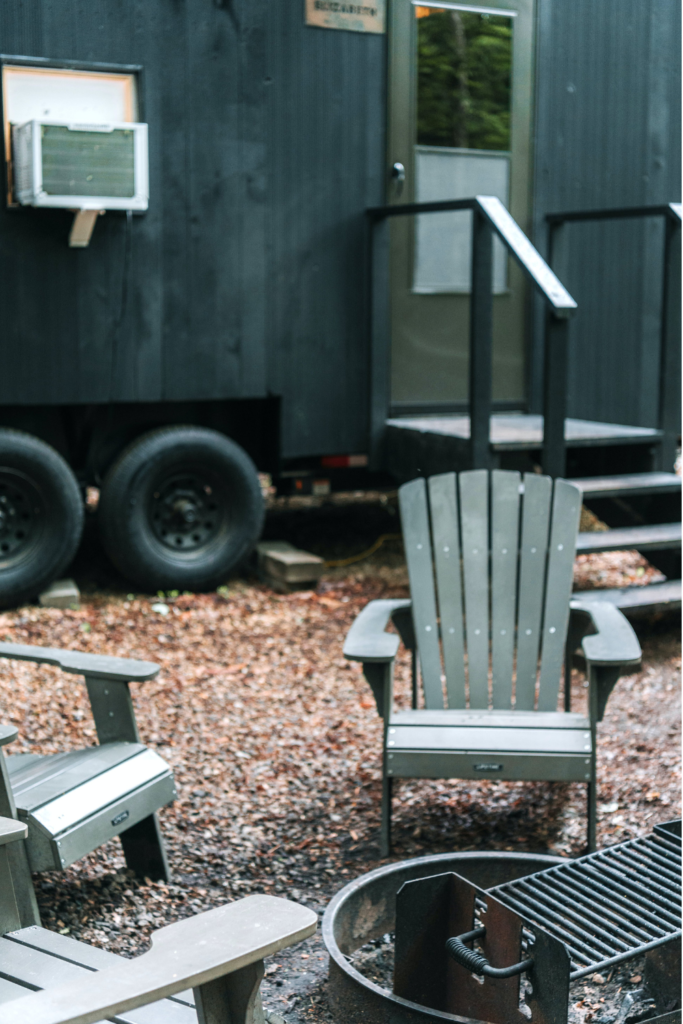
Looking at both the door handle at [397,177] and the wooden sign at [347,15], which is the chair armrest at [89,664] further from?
the wooden sign at [347,15]

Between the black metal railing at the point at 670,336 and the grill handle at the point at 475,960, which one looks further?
the black metal railing at the point at 670,336

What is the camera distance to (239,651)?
4.57 metres

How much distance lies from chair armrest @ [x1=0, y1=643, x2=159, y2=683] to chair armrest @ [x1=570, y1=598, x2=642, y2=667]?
1.06m

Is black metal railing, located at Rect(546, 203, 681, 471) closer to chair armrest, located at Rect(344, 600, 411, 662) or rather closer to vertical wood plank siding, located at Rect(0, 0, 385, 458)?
vertical wood plank siding, located at Rect(0, 0, 385, 458)

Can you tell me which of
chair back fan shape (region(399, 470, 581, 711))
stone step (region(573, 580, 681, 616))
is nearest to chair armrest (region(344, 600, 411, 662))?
chair back fan shape (region(399, 470, 581, 711))

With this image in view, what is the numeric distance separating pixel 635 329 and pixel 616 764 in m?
3.24

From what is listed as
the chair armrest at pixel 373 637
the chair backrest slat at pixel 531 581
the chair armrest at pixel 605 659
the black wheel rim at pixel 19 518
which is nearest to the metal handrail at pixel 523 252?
the chair backrest slat at pixel 531 581

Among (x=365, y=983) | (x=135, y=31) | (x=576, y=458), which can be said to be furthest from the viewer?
(x=576, y=458)

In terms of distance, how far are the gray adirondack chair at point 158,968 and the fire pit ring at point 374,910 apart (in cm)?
39

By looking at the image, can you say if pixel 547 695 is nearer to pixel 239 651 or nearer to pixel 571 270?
pixel 239 651

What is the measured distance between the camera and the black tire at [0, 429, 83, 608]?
490cm

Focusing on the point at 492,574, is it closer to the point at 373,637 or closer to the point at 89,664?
the point at 373,637

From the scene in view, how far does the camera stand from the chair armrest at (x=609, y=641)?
273 cm

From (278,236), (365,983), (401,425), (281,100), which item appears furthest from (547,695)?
(281,100)
